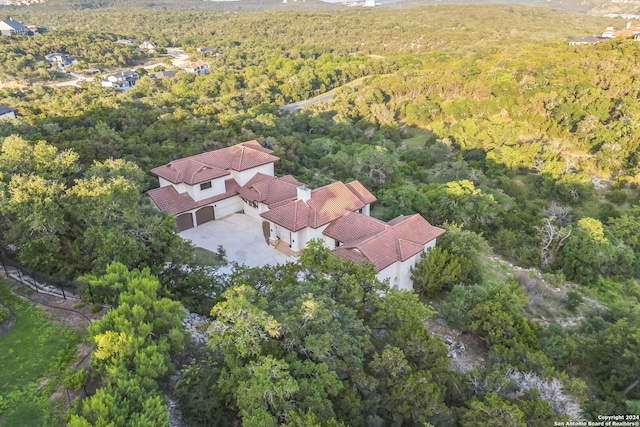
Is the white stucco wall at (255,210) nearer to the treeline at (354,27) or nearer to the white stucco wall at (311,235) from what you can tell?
the white stucco wall at (311,235)

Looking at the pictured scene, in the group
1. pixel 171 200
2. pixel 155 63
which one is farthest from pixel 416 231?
pixel 155 63

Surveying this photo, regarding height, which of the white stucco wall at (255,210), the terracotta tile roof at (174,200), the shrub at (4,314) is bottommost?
the white stucco wall at (255,210)

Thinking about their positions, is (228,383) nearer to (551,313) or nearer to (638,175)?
(551,313)

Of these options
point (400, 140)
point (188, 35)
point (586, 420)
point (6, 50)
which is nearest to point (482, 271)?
point (586, 420)

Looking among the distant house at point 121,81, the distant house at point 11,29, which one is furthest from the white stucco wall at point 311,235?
the distant house at point 11,29

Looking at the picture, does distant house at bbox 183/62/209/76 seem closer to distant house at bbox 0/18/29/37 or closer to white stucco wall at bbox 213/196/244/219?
distant house at bbox 0/18/29/37

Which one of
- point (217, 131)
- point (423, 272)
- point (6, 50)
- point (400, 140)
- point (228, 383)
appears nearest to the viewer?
point (228, 383)

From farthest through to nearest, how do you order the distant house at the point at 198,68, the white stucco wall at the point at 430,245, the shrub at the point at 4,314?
1. the distant house at the point at 198,68
2. the white stucco wall at the point at 430,245
3. the shrub at the point at 4,314
